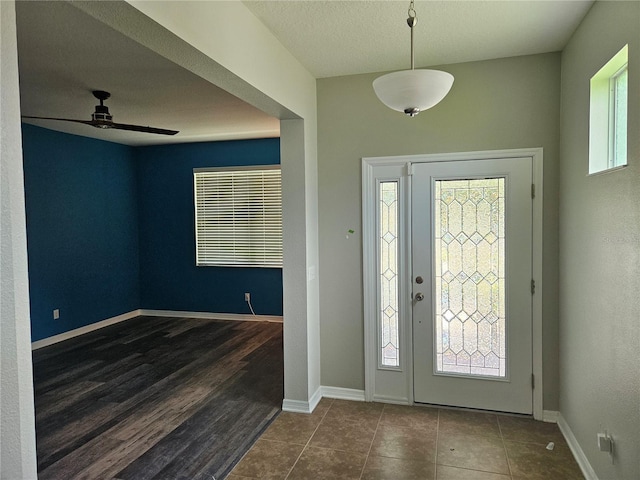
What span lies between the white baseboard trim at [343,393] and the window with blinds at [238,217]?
2820 millimetres

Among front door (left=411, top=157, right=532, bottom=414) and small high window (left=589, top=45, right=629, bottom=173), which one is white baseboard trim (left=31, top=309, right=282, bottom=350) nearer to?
front door (left=411, top=157, right=532, bottom=414)

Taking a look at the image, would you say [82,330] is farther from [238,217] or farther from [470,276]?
[470,276]

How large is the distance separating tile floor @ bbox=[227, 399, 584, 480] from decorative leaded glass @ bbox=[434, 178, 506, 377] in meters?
0.43

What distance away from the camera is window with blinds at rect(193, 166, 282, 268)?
629 cm

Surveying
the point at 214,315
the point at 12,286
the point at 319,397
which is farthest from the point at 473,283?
the point at 214,315

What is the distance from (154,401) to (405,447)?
2.16m

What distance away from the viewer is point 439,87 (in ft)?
5.77

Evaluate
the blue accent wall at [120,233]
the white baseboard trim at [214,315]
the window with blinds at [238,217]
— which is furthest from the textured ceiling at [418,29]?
the white baseboard trim at [214,315]

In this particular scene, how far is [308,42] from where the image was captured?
2.82 meters

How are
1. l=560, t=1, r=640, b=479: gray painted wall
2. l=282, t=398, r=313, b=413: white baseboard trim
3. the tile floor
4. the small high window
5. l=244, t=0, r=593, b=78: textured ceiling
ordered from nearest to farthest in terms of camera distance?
l=560, t=1, r=640, b=479: gray painted wall, the small high window, l=244, t=0, r=593, b=78: textured ceiling, the tile floor, l=282, t=398, r=313, b=413: white baseboard trim

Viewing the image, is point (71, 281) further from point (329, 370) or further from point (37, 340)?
point (329, 370)

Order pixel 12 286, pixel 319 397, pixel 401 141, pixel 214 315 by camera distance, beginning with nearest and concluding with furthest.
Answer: pixel 12 286, pixel 401 141, pixel 319 397, pixel 214 315

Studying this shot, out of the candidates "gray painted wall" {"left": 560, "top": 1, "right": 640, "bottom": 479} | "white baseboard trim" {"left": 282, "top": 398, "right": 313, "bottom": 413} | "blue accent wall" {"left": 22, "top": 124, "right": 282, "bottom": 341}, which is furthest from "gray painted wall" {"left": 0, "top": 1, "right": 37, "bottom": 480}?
A: "blue accent wall" {"left": 22, "top": 124, "right": 282, "bottom": 341}

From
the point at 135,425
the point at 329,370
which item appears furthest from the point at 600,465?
the point at 135,425
